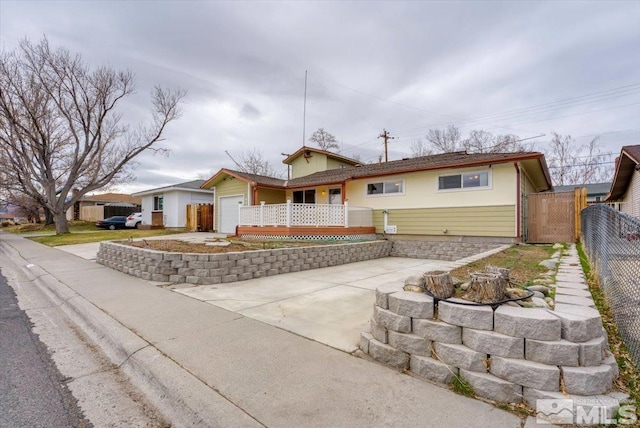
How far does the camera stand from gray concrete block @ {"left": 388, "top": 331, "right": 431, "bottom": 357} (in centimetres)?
269

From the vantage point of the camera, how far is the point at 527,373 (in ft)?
7.28

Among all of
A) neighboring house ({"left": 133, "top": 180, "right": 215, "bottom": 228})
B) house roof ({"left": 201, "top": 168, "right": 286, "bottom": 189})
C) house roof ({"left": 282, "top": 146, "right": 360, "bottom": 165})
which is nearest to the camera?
house roof ({"left": 201, "top": 168, "right": 286, "bottom": 189})

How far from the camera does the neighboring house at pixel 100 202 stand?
39812 mm

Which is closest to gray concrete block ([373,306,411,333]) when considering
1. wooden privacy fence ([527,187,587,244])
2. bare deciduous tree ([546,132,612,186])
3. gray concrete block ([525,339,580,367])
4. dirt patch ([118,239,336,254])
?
gray concrete block ([525,339,580,367])

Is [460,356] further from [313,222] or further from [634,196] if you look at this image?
[634,196]

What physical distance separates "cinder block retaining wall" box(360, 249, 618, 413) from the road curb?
149 cm

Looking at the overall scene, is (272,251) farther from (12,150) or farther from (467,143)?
(467,143)

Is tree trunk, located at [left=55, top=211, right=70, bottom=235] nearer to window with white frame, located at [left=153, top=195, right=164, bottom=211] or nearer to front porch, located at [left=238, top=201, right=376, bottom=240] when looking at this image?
window with white frame, located at [left=153, top=195, right=164, bottom=211]

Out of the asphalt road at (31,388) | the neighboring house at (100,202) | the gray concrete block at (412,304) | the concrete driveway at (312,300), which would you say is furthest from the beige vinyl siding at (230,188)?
the neighboring house at (100,202)

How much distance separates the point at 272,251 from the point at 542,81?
17345 millimetres

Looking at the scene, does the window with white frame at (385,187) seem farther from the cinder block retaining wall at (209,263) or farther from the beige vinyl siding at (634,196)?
the beige vinyl siding at (634,196)

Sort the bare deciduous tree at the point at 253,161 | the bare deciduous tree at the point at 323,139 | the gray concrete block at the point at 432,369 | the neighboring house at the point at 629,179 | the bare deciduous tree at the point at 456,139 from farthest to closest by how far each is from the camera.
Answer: the bare deciduous tree at the point at 253,161 < the bare deciduous tree at the point at 323,139 < the bare deciduous tree at the point at 456,139 < the neighboring house at the point at 629,179 < the gray concrete block at the point at 432,369

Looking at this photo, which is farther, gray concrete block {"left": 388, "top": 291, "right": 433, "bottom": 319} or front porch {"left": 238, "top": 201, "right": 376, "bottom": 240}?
front porch {"left": 238, "top": 201, "right": 376, "bottom": 240}

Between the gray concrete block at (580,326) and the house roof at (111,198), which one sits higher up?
the house roof at (111,198)
